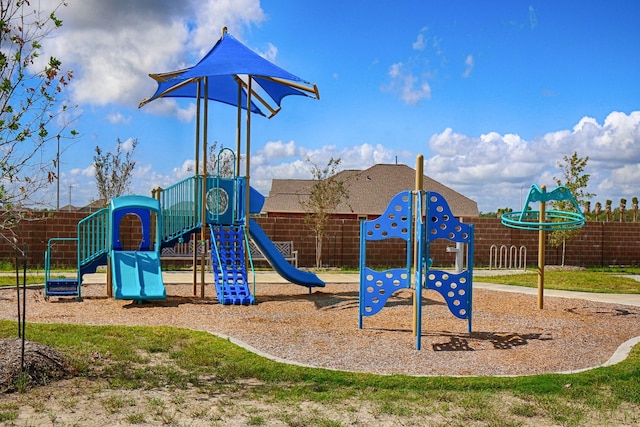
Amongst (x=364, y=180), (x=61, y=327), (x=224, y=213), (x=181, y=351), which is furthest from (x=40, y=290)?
(x=364, y=180)

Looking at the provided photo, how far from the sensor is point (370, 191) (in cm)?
3434

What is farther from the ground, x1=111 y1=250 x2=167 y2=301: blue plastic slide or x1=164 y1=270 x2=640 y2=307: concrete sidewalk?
x1=111 y1=250 x2=167 y2=301: blue plastic slide

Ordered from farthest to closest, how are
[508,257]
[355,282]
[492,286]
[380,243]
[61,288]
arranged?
[508,257] < [380,243] < [355,282] < [492,286] < [61,288]

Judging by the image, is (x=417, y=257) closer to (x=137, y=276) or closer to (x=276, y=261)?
(x=276, y=261)

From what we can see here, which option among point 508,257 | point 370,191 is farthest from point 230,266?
point 370,191

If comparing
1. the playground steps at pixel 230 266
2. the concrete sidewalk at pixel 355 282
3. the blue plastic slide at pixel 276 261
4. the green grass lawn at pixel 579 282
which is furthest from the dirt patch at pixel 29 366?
the green grass lawn at pixel 579 282

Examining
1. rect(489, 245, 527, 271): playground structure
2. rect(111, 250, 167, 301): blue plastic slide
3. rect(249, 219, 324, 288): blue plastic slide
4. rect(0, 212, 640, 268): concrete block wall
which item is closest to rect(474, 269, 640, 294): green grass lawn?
rect(489, 245, 527, 271): playground structure

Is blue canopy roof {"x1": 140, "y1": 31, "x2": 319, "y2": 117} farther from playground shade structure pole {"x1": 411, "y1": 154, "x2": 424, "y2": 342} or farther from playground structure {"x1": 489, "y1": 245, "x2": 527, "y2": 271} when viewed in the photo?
playground structure {"x1": 489, "y1": 245, "x2": 527, "y2": 271}

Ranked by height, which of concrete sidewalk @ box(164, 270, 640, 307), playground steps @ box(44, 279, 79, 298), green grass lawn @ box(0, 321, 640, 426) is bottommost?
green grass lawn @ box(0, 321, 640, 426)

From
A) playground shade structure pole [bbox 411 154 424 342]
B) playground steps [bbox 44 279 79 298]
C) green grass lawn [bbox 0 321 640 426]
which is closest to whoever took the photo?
green grass lawn [bbox 0 321 640 426]

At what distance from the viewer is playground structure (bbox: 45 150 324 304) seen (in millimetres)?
12227

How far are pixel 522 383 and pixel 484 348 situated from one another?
2.03m

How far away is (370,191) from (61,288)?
23050mm

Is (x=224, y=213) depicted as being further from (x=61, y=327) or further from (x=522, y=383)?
(x=522, y=383)
